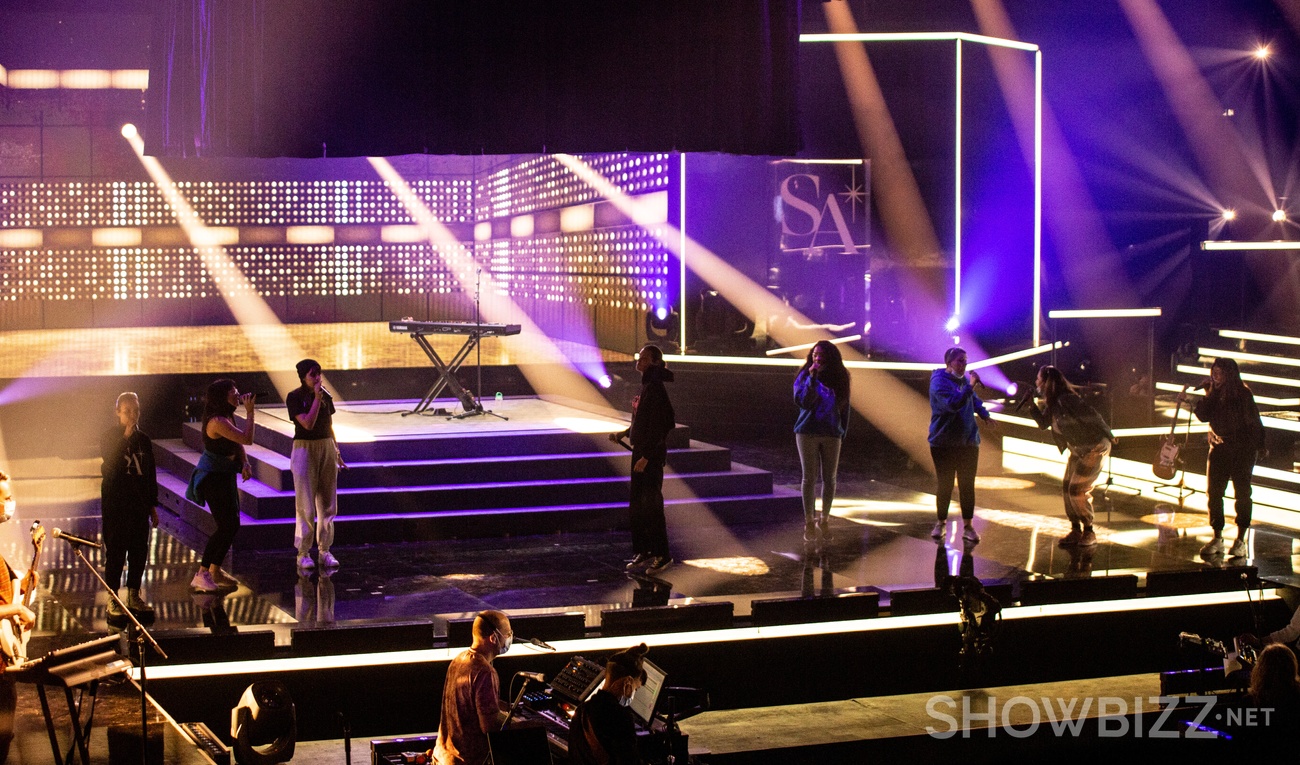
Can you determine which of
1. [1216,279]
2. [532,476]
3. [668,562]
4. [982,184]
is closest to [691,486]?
[532,476]

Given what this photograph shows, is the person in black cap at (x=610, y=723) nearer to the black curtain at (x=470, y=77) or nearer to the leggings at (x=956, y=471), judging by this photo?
the leggings at (x=956, y=471)

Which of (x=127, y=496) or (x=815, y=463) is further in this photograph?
(x=815, y=463)

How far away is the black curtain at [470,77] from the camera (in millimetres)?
9312

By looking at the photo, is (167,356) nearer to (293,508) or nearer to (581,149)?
(293,508)

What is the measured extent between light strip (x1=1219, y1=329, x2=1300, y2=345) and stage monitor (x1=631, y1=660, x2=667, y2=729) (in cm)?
1091

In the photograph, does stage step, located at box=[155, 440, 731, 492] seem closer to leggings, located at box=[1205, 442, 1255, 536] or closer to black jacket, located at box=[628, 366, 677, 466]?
black jacket, located at box=[628, 366, 677, 466]

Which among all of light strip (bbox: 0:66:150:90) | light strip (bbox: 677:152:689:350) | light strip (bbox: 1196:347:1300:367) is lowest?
light strip (bbox: 1196:347:1300:367)

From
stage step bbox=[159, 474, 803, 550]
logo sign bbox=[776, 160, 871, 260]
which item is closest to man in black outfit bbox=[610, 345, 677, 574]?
stage step bbox=[159, 474, 803, 550]

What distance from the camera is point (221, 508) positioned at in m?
8.04

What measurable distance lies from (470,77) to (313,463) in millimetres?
3151

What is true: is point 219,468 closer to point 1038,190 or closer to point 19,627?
point 19,627

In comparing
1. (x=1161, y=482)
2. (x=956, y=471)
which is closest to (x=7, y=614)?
(x=956, y=471)

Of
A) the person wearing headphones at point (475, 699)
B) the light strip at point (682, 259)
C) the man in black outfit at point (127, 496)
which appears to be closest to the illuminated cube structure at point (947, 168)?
the light strip at point (682, 259)

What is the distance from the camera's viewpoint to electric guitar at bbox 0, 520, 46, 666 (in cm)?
541
